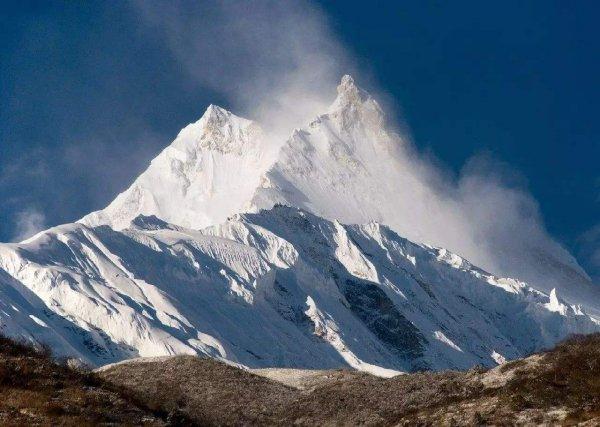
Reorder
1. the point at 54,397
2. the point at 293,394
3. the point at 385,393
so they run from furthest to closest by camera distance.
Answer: the point at 293,394 < the point at 385,393 < the point at 54,397

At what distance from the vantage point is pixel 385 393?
55281mm

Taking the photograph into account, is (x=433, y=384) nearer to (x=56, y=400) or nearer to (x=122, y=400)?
(x=122, y=400)

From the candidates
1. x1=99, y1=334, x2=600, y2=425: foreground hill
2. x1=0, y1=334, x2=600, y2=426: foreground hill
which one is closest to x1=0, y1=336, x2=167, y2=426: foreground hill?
x1=0, y1=334, x2=600, y2=426: foreground hill

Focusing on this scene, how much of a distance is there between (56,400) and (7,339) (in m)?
10.3

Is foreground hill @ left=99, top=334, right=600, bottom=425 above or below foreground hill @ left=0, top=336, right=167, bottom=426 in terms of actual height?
above

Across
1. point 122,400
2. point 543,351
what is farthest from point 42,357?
point 543,351

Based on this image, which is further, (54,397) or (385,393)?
(385,393)

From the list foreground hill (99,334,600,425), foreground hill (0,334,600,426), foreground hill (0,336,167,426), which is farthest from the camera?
foreground hill (99,334,600,425)

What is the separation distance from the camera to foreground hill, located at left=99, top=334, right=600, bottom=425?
4369cm

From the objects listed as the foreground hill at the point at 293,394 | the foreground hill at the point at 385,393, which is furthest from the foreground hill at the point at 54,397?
the foreground hill at the point at 385,393

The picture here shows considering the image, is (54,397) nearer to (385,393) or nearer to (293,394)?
(385,393)

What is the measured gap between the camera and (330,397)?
57.3 m

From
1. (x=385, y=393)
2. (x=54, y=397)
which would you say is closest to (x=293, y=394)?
(x=385, y=393)

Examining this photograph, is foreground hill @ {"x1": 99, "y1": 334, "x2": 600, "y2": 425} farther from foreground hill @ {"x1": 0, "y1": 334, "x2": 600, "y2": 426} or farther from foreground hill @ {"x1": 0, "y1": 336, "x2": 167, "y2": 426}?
foreground hill @ {"x1": 0, "y1": 336, "x2": 167, "y2": 426}
